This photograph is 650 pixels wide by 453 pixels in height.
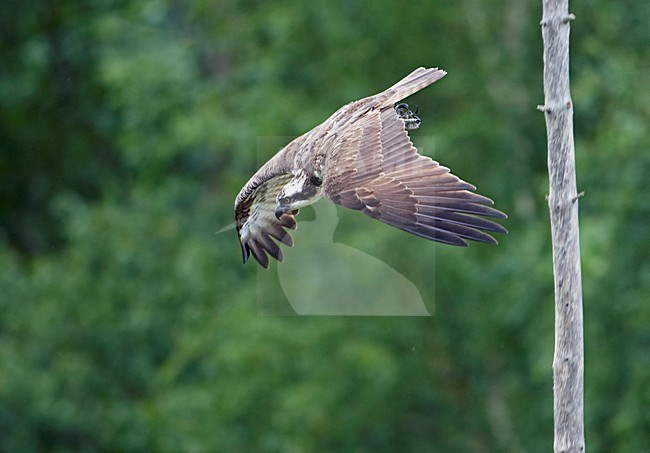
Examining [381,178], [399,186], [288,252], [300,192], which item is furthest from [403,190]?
[288,252]

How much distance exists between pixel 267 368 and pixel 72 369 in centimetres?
328

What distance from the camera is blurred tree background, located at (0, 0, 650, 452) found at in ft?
39.5

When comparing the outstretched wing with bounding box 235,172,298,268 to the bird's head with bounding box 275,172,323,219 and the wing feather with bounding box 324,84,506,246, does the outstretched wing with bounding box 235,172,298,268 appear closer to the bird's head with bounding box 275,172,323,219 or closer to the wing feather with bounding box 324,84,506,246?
the bird's head with bounding box 275,172,323,219

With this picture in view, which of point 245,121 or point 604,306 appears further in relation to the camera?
point 245,121

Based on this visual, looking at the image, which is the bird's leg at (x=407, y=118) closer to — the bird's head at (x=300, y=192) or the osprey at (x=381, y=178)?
the osprey at (x=381, y=178)

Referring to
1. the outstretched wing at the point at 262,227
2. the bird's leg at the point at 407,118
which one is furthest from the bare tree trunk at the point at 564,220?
the outstretched wing at the point at 262,227

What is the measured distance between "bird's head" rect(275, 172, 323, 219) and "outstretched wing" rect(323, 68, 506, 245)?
203mm

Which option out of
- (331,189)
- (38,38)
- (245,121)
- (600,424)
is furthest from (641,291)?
(38,38)

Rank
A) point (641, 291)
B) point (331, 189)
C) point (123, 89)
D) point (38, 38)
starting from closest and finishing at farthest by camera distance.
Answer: point (331, 189)
point (641, 291)
point (123, 89)
point (38, 38)

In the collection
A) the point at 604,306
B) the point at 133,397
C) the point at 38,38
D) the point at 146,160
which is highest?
the point at 38,38

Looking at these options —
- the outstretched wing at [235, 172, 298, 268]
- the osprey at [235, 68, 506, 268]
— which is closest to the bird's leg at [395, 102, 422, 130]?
the osprey at [235, 68, 506, 268]

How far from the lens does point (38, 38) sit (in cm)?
1775

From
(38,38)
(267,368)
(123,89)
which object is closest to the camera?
(267,368)

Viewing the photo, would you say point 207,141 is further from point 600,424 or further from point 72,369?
point 600,424
